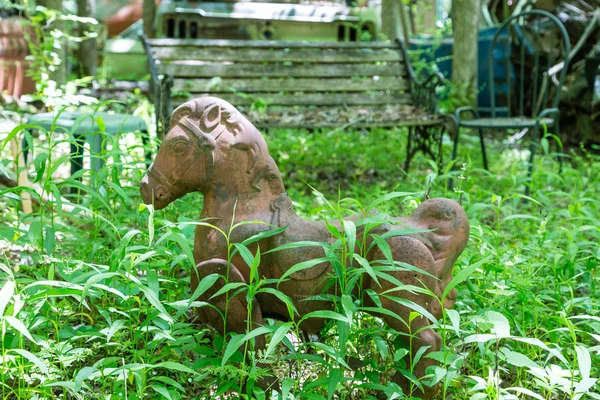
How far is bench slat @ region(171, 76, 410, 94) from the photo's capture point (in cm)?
561

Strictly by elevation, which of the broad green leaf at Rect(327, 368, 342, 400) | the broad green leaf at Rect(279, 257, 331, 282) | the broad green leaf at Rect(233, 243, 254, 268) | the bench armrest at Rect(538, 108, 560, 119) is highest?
the bench armrest at Rect(538, 108, 560, 119)

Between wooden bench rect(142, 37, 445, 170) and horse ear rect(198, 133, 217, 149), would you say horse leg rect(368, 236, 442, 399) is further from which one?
wooden bench rect(142, 37, 445, 170)

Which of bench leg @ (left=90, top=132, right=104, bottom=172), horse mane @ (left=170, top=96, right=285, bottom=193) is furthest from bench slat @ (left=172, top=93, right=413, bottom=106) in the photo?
horse mane @ (left=170, top=96, right=285, bottom=193)

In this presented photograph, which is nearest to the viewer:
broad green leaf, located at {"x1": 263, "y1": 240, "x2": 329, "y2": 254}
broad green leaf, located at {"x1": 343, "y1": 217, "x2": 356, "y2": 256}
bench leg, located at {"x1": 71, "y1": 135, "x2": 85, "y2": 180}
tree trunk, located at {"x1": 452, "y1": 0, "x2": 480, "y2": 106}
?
broad green leaf, located at {"x1": 343, "y1": 217, "x2": 356, "y2": 256}

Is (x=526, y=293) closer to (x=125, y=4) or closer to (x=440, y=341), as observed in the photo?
(x=440, y=341)

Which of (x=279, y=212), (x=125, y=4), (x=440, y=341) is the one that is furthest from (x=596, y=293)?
(x=125, y=4)

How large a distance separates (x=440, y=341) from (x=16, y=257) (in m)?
2.27

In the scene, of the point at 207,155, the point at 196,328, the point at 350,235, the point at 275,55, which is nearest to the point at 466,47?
the point at 275,55

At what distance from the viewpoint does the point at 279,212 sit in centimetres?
242

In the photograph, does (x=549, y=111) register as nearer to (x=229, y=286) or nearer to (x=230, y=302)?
(x=230, y=302)

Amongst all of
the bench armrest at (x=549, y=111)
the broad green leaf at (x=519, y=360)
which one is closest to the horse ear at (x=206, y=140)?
the broad green leaf at (x=519, y=360)

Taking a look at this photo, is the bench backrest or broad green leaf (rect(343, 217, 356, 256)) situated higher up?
the bench backrest

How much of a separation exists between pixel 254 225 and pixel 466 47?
230 inches

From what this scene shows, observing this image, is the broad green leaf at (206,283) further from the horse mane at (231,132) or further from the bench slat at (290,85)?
the bench slat at (290,85)
